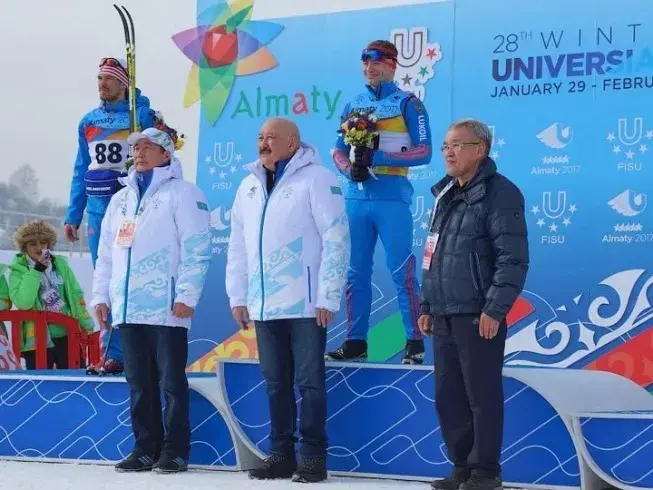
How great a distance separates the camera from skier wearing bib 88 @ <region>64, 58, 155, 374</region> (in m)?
5.75

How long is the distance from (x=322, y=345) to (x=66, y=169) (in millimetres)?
5915

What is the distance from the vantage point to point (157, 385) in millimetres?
5160

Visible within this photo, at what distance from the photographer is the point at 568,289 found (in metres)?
6.81

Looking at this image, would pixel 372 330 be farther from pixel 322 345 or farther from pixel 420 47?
pixel 322 345

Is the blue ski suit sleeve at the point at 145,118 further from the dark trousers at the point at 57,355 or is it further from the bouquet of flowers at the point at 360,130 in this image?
the dark trousers at the point at 57,355

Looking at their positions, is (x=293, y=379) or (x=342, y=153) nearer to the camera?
(x=293, y=379)

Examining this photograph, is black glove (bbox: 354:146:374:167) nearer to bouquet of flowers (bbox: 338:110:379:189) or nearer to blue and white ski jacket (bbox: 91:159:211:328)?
bouquet of flowers (bbox: 338:110:379:189)

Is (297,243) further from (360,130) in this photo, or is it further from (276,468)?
(276,468)

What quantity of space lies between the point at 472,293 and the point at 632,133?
2725 mm

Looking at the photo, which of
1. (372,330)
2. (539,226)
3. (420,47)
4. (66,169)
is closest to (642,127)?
(539,226)

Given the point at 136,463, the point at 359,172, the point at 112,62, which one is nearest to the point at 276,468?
the point at 136,463

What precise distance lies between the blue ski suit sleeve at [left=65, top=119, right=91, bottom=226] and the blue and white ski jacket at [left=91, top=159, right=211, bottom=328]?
2.42 feet

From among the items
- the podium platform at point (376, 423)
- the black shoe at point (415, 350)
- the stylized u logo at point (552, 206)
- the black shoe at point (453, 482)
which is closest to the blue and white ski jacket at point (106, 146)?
the podium platform at point (376, 423)

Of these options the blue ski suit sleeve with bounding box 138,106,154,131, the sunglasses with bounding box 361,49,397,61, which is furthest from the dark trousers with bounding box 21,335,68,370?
the sunglasses with bounding box 361,49,397,61
